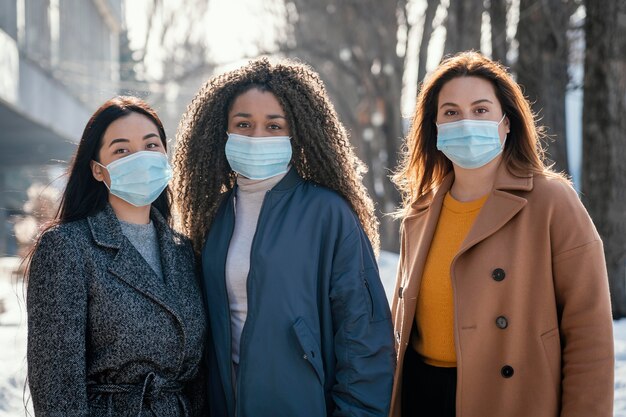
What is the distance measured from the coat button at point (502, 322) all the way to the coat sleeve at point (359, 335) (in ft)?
1.36

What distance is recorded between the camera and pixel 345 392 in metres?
3.38

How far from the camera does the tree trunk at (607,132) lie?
22.9 ft

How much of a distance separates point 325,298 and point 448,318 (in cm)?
49

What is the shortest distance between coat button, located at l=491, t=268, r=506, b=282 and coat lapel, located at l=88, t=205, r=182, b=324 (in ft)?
3.87

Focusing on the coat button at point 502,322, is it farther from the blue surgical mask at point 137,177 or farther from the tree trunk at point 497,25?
the tree trunk at point 497,25

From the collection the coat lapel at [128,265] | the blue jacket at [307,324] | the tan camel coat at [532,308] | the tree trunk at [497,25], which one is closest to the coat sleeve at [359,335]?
the blue jacket at [307,324]

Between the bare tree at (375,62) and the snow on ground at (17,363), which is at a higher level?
the bare tree at (375,62)

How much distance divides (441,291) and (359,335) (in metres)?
0.40

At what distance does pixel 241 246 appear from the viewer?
3613 mm

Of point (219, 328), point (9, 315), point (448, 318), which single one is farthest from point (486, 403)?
point (9, 315)

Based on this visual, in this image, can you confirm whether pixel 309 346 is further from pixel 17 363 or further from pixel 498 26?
pixel 498 26

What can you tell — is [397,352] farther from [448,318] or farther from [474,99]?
[474,99]

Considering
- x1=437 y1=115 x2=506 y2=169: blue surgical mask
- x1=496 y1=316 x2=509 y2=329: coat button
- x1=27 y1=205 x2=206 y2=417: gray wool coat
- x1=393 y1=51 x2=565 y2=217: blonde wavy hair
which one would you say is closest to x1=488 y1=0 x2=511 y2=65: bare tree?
x1=393 y1=51 x2=565 y2=217: blonde wavy hair

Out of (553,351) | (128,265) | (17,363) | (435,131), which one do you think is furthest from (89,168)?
(17,363)
